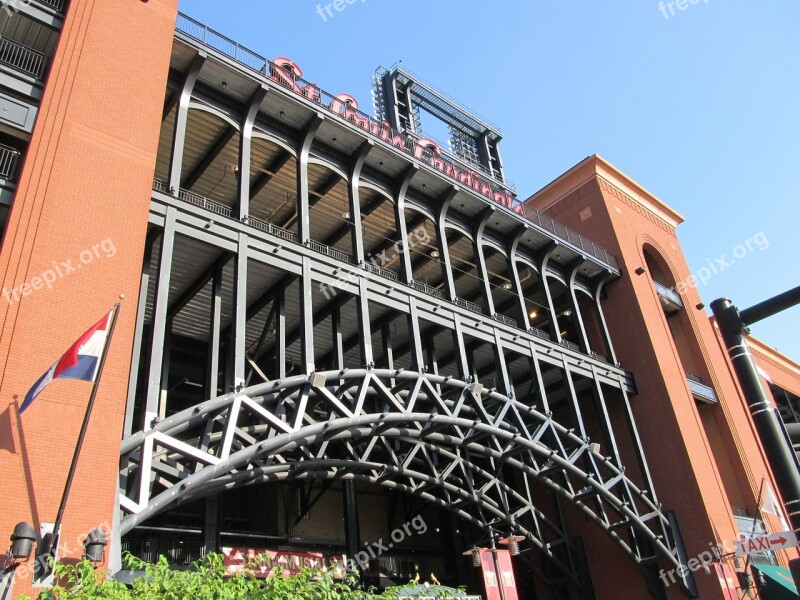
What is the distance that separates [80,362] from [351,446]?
31.6 ft

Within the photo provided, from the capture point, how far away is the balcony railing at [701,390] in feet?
Result: 108

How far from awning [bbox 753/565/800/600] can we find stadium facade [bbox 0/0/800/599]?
0.97 feet

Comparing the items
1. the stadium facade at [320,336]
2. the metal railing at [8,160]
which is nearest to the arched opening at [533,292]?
the stadium facade at [320,336]

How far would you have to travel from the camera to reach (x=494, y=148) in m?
44.5

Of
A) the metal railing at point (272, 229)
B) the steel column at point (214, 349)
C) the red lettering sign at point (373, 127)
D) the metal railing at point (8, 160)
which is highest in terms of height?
the red lettering sign at point (373, 127)

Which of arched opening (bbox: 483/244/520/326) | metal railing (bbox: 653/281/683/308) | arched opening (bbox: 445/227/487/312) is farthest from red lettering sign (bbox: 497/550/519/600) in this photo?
metal railing (bbox: 653/281/683/308)

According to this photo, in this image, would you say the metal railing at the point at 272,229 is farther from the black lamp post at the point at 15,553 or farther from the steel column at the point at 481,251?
the black lamp post at the point at 15,553

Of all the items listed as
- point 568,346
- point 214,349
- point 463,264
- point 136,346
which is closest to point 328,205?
point 463,264

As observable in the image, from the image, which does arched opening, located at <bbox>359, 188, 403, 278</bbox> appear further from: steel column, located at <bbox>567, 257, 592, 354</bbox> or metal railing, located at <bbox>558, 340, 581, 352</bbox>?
steel column, located at <bbox>567, 257, 592, 354</bbox>

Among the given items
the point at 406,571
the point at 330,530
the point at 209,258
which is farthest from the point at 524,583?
the point at 209,258

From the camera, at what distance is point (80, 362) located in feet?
38.5

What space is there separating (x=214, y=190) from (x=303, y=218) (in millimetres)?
6425

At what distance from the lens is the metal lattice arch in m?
14.0

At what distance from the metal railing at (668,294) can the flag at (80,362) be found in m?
29.0
